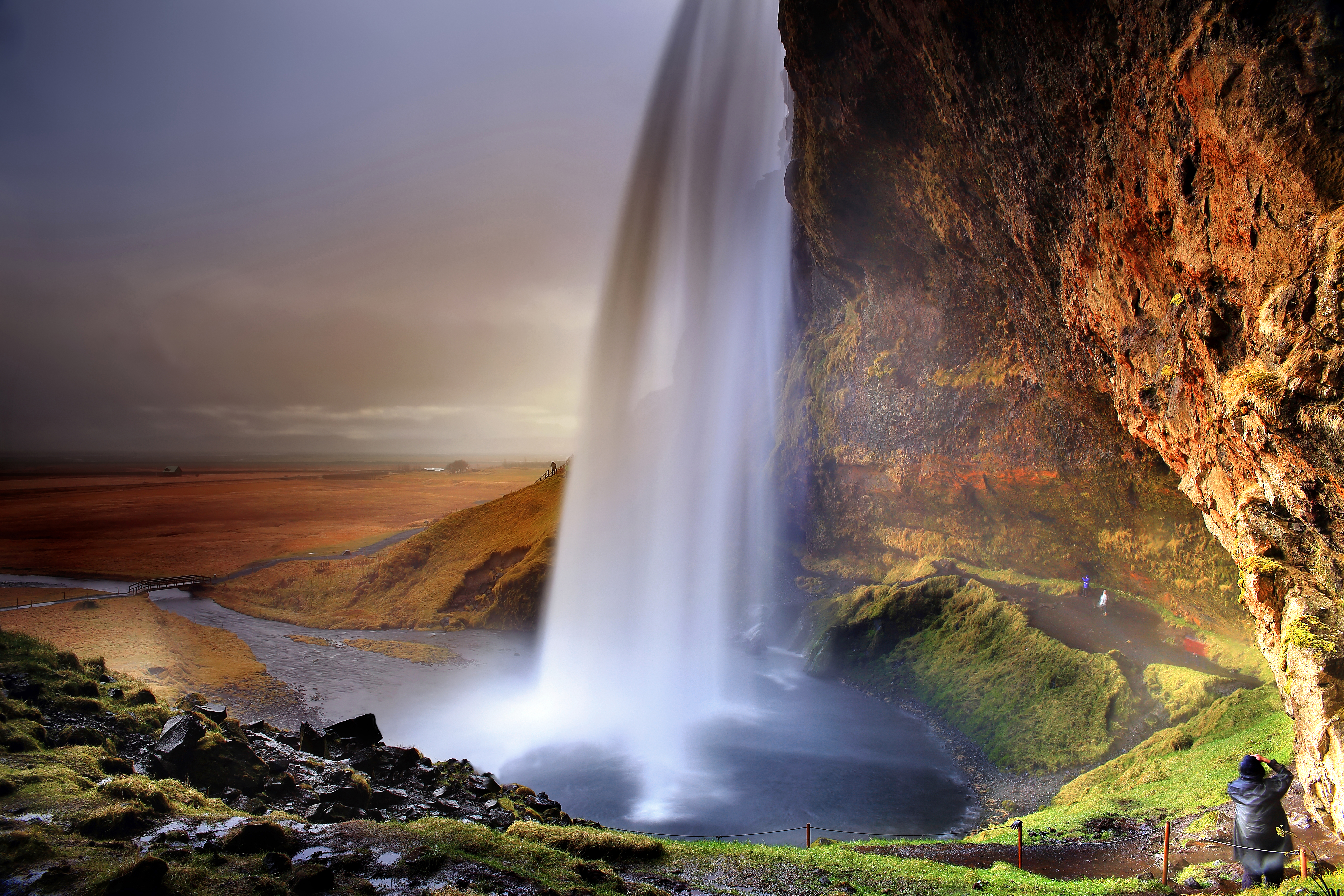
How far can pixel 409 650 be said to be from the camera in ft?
96.7

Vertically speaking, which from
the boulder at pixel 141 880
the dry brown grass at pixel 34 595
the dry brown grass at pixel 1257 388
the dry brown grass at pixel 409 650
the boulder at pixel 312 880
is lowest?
the boulder at pixel 312 880

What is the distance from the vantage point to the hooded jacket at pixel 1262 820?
744 centimetres

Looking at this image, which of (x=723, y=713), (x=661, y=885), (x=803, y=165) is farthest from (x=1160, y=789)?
(x=803, y=165)

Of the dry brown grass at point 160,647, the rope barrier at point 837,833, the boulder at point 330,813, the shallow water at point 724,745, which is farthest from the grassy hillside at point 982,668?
the dry brown grass at point 160,647

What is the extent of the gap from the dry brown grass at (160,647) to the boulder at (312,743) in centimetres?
974

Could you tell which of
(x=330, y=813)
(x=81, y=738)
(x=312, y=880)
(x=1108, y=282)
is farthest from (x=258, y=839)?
(x=1108, y=282)

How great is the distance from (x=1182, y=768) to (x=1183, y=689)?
4871mm

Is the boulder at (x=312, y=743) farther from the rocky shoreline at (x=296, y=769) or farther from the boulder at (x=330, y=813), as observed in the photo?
the boulder at (x=330, y=813)

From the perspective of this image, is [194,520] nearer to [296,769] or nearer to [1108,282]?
[296,769]

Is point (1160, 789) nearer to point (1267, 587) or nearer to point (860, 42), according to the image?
point (1267, 587)

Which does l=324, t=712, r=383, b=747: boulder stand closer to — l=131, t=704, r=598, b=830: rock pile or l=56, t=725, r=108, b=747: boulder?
l=131, t=704, r=598, b=830: rock pile

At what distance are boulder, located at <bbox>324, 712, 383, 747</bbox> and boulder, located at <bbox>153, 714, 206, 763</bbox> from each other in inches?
137

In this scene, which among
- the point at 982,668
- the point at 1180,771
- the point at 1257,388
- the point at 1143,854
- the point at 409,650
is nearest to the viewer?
the point at 1257,388

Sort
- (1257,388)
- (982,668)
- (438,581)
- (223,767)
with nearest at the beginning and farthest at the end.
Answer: (1257,388) < (223,767) < (982,668) < (438,581)
